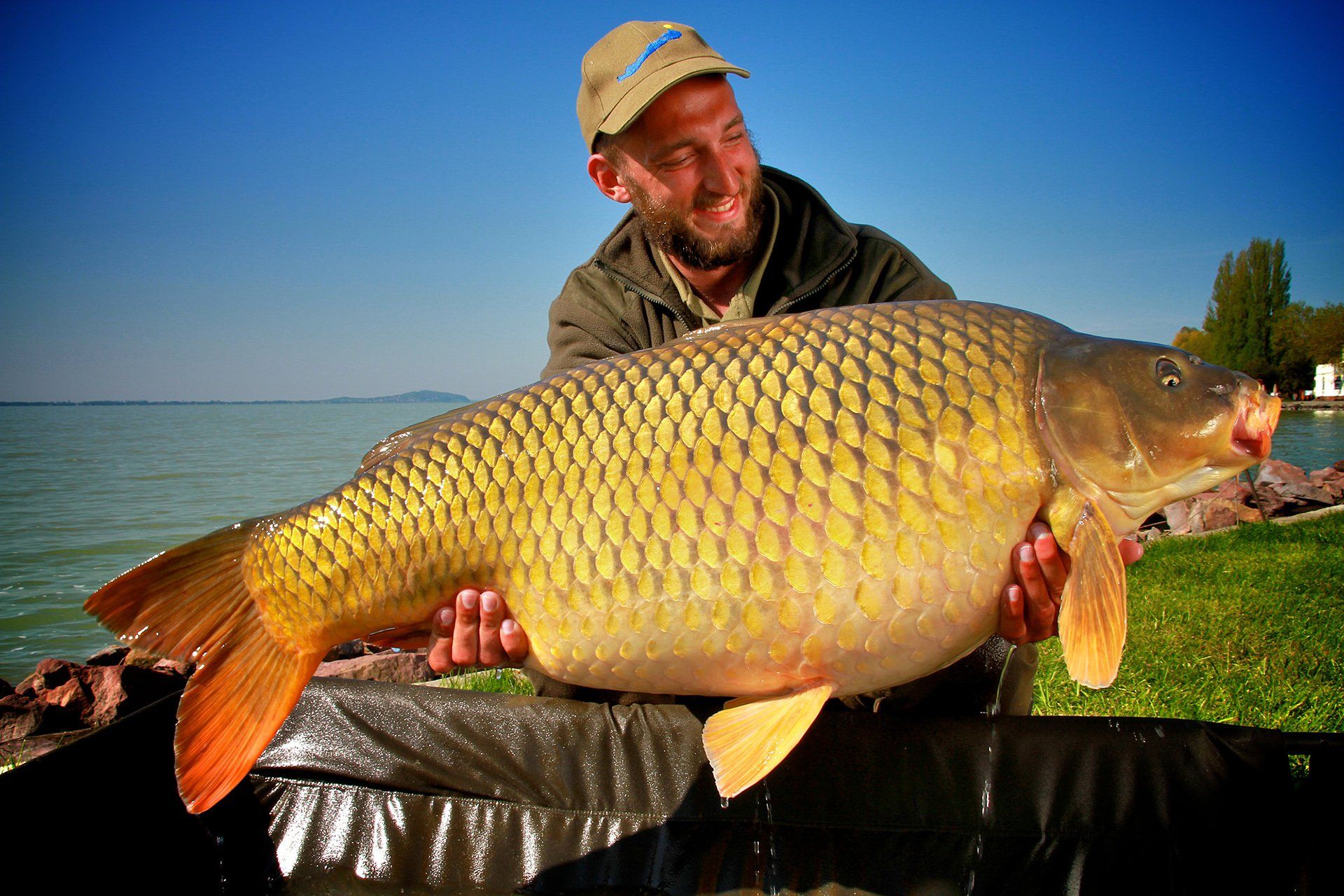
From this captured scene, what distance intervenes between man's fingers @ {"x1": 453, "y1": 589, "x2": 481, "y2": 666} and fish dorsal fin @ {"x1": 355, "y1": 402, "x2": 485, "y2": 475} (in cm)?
28

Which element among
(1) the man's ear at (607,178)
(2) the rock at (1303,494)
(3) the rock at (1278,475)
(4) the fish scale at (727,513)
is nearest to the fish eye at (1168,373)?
(4) the fish scale at (727,513)

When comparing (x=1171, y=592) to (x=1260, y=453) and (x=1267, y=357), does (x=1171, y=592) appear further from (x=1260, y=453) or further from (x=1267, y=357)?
(x=1267, y=357)

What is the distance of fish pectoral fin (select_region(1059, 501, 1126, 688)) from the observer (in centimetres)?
115

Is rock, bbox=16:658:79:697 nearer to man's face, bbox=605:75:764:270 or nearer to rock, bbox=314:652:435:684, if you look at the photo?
rock, bbox=314:652:435:684

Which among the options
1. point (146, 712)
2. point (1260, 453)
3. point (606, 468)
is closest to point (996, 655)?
point (1260, 453)

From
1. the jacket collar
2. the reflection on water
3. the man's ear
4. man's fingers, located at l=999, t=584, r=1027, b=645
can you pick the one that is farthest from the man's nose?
the reflection on water

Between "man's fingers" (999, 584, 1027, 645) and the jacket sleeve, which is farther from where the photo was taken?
the jacket sleeve

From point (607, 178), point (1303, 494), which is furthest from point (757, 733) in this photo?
point (1303, 494)

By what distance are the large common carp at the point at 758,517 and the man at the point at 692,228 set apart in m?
0.84

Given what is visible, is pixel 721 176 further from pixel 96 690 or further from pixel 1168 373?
pixel 96 690

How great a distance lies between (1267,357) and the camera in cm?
3856

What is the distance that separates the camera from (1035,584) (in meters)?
1.19

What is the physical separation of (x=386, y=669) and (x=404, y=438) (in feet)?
5.29

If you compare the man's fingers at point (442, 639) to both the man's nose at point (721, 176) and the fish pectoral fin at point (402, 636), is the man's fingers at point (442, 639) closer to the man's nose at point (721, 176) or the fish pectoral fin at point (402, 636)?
the fish pectoral fin at point (402, 636)
